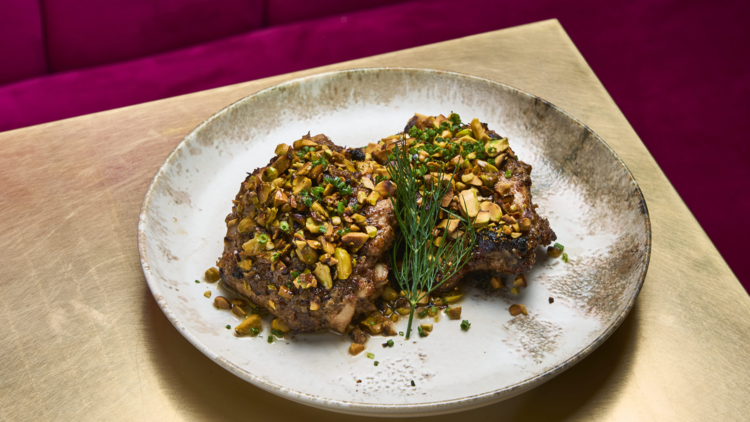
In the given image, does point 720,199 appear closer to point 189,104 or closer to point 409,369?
point 409,369

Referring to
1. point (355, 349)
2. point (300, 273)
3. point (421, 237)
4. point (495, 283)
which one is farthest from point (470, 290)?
point (300, 273)

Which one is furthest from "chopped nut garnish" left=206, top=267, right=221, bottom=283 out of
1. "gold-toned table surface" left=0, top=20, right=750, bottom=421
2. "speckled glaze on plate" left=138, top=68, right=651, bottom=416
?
"gold-toned table surface" left=0, top=20, right=750, bottom=421

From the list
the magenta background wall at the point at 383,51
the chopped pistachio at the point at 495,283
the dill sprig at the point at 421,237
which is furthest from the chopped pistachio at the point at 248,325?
the magenta background wall at the point at 383,51

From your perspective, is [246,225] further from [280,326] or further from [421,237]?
[421,237]

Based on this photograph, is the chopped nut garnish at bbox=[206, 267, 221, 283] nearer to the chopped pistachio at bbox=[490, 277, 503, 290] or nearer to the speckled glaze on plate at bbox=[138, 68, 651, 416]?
the speckled glaze on plate at bbox=[138, 68, 651, 416]

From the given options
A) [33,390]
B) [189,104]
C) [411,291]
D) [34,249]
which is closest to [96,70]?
[189,104]
